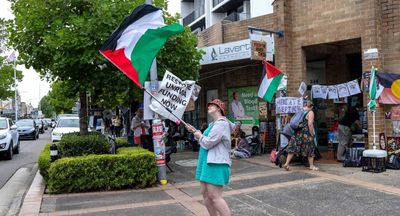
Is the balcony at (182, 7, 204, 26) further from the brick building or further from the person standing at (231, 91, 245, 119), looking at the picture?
the person standing at (231, 91, 245, 119)

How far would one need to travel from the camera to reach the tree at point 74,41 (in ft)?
32.8

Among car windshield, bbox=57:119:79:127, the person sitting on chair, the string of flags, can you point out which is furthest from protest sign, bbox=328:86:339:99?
car windshield, bbox=57:119:79:127

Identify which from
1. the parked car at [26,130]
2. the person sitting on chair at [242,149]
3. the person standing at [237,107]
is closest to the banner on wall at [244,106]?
the person standing at [237,107]

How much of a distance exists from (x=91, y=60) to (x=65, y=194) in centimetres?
301

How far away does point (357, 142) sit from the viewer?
11.6m

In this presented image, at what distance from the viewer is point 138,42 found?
8406mm

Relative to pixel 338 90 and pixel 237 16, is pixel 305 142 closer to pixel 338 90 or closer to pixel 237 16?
pixel 338 90

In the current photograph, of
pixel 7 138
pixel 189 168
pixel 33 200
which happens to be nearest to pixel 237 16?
pixel 7 138

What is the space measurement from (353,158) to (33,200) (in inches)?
291

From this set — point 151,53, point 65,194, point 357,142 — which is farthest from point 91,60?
point 357,142

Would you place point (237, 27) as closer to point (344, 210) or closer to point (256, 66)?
point (256, 66)

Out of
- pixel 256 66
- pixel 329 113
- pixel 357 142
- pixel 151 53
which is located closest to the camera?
pixel 151 53

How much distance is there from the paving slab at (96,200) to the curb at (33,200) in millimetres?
112

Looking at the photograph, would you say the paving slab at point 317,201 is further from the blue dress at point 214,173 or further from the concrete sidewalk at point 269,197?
the blue dress at point 214,173
